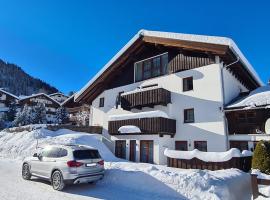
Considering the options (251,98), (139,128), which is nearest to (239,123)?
(251,98)

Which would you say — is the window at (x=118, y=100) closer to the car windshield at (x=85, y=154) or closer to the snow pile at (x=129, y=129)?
the snow pile at (x=129, y=129)

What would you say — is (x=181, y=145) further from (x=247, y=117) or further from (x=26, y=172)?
(x=26, y=172)

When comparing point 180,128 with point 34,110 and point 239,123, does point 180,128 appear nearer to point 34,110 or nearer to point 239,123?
point 239,123

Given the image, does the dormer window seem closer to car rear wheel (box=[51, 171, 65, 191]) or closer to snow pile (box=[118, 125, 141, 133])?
snow pile (box=[118, 125, 141, 133])

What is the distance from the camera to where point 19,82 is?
437 feet

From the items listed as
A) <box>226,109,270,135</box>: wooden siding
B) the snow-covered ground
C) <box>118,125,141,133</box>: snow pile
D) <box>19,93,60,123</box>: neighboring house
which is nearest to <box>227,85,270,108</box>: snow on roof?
<box>226,109,270,135</box>: wooden siding

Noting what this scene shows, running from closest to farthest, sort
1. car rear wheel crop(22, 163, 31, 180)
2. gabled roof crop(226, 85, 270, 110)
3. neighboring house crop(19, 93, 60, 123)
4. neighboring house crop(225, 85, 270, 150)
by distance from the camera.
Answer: car rear wheel crop(22, 163, 31, 180)
gabled roof crop(226, 85, 270, 110)
neighboring house crop(225, 85, 270, 150)
neighboring house crop(19, 93, 60, 123)

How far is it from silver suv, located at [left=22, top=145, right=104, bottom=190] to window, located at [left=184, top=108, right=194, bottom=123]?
1057cm

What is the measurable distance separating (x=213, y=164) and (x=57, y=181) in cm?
973

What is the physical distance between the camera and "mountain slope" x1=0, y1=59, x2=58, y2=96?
125219 mm

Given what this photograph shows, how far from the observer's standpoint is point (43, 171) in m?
11.0

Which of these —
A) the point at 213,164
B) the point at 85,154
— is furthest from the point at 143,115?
the point at 85,154

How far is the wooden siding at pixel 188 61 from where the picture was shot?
19.2 m

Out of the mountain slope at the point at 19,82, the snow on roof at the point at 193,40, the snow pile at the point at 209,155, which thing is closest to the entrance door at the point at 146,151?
the snow pile at the point at 209,155
